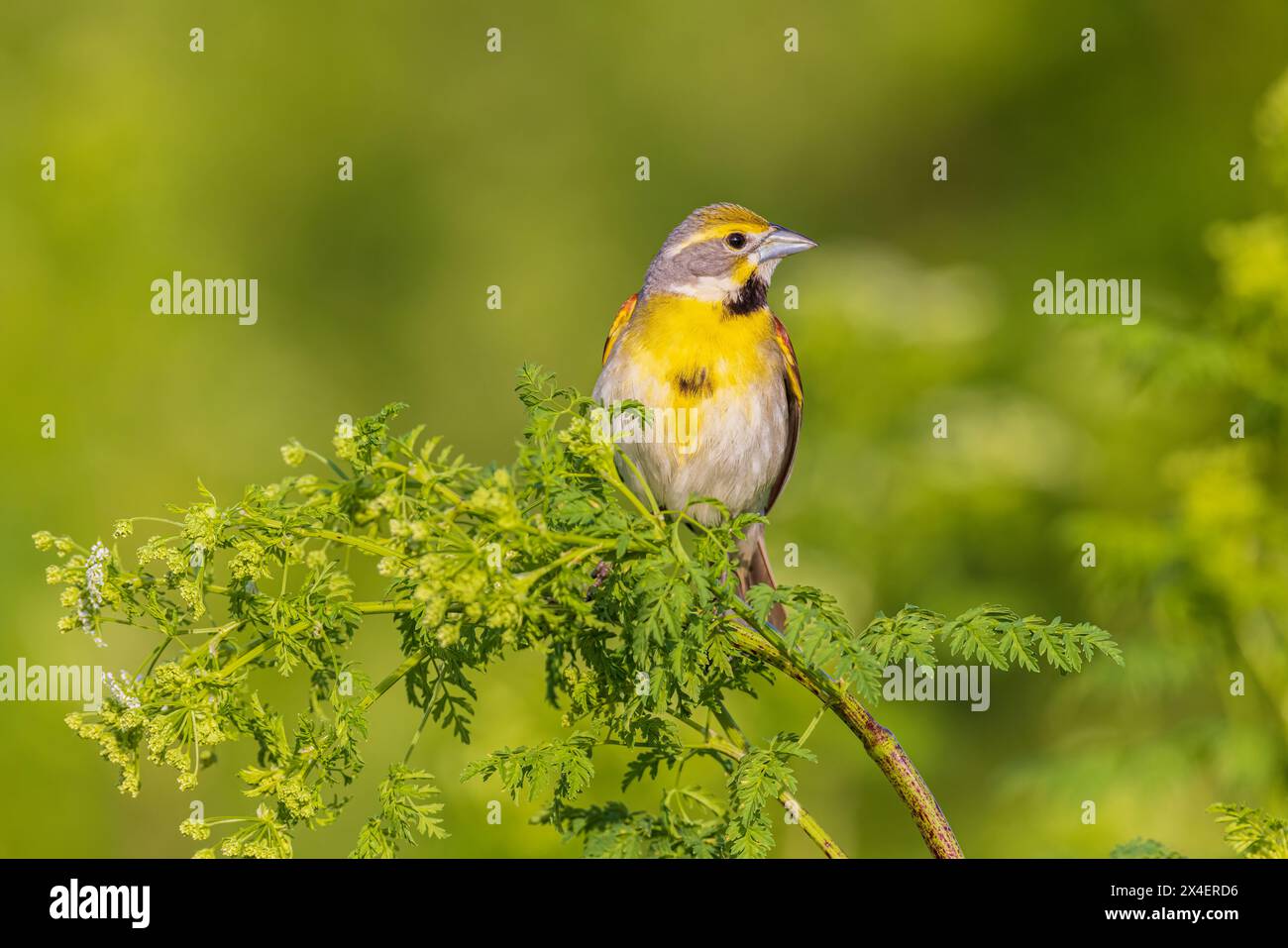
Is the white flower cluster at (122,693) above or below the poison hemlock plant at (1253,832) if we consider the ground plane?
above

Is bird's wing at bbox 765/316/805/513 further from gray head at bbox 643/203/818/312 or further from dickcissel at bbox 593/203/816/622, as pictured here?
gray head at bbox 643/203/818/312

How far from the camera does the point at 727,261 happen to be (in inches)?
225

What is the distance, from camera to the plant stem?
2.54 meters

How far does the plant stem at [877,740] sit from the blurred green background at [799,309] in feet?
8.56

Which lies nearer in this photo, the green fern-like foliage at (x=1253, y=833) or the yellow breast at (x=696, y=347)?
the green fern-like foliage at (x=1253, y=833)

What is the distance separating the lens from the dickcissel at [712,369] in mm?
5352

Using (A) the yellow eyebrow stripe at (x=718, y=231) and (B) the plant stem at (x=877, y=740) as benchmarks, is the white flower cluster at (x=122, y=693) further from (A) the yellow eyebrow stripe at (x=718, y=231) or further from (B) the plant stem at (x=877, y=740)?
(A) the yellow eyebrow stripe at (x=718, y=231)

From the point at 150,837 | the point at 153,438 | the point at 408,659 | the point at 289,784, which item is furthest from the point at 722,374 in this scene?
the point at 153,438

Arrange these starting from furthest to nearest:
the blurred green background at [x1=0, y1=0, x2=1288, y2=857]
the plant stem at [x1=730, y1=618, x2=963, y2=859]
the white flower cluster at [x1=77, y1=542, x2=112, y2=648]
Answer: the blurred green background at [x1=0, y1=0, x2=1288, y2=857], the white flower cluster at [x1=77, y1=542, x2=112, y2=648], the plant stem at [x1=730, y1=618, x2=963, y2=859]

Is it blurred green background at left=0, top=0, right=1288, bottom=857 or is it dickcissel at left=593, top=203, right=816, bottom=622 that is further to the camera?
blurred green background at left=0, top=0, right=1288, bottom=857

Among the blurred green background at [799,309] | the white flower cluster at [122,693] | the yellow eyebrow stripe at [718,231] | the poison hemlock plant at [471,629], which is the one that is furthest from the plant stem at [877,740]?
the yellow eyebrow stripe at [718,231]

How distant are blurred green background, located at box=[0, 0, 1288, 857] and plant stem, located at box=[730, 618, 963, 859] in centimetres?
261

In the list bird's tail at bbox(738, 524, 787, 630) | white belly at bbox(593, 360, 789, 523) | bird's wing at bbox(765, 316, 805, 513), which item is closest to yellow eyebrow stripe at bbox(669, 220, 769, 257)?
bird's wing at bbox(765, 316, 805, 513)

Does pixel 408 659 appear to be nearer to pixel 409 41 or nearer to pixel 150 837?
pixel 150 837
